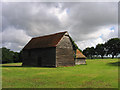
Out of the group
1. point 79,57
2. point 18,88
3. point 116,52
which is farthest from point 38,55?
point 116,52

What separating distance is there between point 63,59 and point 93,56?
312ft

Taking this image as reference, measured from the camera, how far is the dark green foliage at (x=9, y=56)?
77625 mm

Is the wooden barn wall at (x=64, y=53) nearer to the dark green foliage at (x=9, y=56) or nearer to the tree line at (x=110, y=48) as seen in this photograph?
the dark green foliage at (x=9, y=56)

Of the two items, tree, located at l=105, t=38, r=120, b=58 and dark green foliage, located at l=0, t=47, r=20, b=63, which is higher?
tree, located at l=105, t=38, r=120, b=58

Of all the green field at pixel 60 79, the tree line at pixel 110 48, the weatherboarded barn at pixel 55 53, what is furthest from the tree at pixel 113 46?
the green field at pixel 60 79

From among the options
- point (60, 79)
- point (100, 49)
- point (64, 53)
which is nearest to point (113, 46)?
point (100, 49)

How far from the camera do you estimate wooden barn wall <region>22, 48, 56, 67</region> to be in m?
34.7

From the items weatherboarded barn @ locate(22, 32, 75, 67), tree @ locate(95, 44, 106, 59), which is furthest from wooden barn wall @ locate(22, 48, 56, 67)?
tree @ locate(95, 44, 106, 59)

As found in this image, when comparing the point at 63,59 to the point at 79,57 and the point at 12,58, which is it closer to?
the point at 79,57

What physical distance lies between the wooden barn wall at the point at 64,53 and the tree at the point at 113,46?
58.5 meters

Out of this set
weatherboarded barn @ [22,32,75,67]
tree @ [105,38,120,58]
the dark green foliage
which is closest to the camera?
weatherboarded barn @ [22,32,75,67]

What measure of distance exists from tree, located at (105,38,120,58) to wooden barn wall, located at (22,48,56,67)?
209ft

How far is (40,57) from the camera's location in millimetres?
37656

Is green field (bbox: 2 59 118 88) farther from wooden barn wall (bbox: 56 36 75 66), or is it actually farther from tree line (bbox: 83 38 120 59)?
tree line (bbox: 83 38 120 59)
